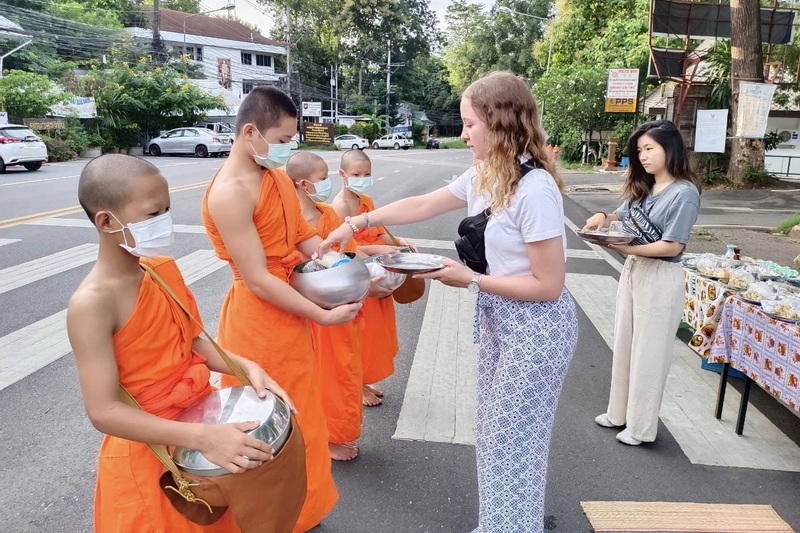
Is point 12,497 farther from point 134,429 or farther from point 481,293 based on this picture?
point 481,293

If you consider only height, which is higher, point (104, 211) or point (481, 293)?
point (104, 211)

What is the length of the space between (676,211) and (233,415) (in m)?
2.62

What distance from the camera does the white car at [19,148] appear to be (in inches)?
659

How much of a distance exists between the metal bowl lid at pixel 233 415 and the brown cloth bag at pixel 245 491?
2cm

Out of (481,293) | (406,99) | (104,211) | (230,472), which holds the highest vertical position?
(406,99)

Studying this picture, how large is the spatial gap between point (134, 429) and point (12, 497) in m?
1.92

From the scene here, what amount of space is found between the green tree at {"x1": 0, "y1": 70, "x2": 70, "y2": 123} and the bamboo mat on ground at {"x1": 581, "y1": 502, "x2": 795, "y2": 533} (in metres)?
26.7

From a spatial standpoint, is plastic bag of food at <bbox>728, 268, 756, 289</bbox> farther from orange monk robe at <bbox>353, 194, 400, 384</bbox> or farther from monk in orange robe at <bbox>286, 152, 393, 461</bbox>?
monk in orange robe at <bbox>286, 152, 393, 461</bbox>

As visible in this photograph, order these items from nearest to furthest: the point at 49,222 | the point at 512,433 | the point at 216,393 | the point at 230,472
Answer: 1. the point at 230,472
2. the point at 216,393
3. the point at 512,433
4. the point at 49,222

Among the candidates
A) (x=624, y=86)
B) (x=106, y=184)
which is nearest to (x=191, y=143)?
(x=624, y=86)

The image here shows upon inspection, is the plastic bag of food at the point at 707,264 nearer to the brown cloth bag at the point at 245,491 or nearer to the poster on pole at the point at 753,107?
the brown cloth bag at the point at 245,491

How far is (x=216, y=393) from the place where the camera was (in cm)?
182

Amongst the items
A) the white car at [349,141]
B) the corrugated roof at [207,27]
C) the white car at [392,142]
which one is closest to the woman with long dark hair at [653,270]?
the white car at [349,141]

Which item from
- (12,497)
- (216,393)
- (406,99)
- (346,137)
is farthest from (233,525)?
(406,99)
